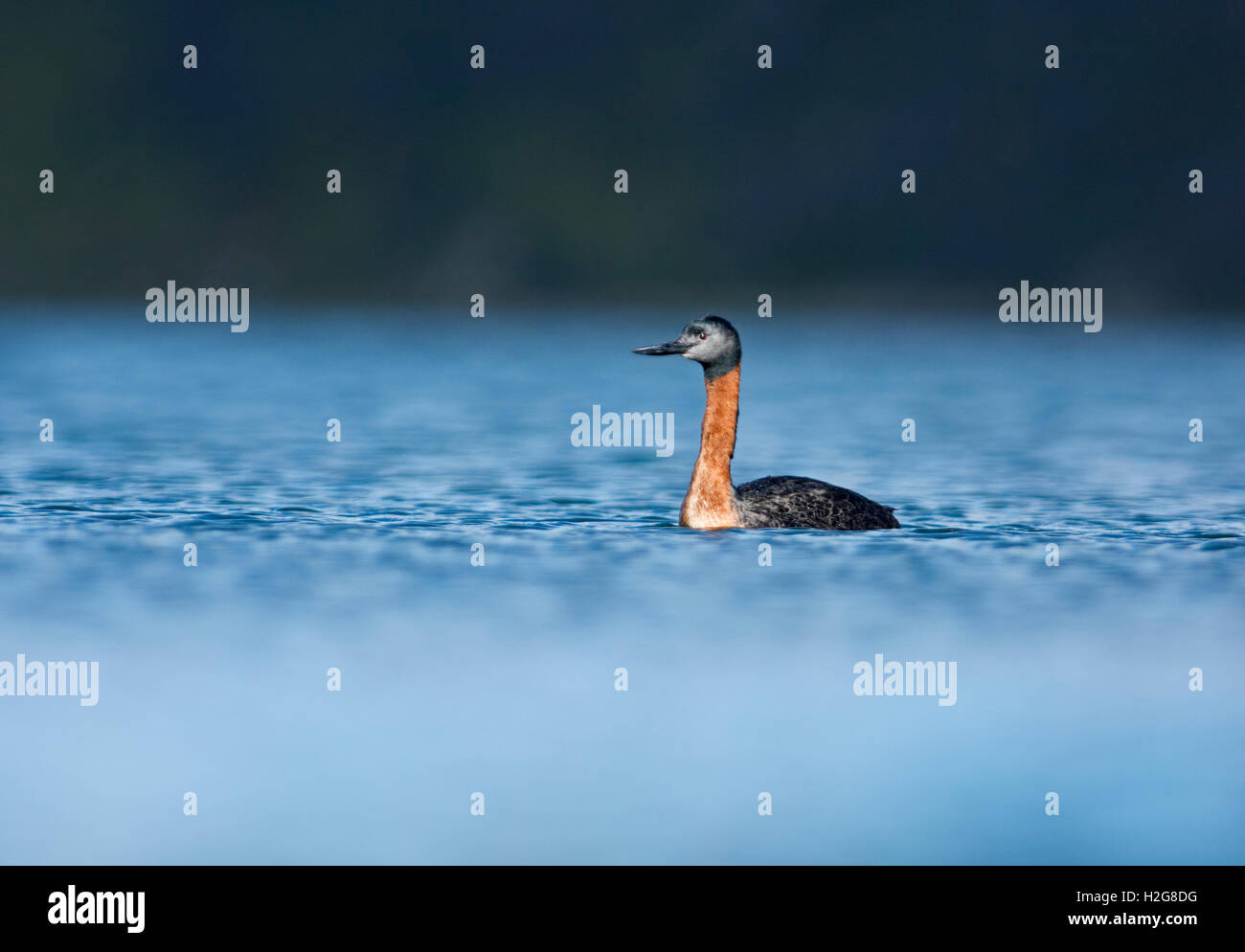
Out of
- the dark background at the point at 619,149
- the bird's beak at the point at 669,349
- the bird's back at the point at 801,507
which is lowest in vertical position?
the bird's back at the point at 801,507

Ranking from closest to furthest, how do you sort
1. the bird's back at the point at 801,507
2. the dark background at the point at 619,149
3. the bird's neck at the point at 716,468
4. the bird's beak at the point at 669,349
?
the bird's beak at the point at 669,349, the bird's neck at the point at 716,468, the bird's back at the point at 801,507, the dark background at the point at 619,149

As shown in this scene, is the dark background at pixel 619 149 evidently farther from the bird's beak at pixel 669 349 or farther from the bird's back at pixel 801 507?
the bird's beak at pixel 669 349

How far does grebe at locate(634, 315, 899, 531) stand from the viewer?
59.7 feet

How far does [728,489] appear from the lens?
1820cm

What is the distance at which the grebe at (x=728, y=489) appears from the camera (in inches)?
716

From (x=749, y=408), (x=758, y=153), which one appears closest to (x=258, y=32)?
(x=758, y=153)

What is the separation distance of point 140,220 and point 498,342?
216ft

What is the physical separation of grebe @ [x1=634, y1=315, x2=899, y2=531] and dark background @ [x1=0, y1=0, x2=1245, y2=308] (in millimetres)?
91678

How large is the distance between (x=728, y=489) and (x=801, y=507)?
26.2 inches

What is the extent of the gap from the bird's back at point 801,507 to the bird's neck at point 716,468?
0.14 m

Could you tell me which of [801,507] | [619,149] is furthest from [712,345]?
[619,149]

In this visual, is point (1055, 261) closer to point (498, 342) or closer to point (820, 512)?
point (498, 342)

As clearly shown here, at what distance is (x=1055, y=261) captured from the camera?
114 meters

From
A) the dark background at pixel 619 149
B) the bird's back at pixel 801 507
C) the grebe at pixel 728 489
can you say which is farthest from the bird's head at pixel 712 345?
the dark background at pixel 619 149
